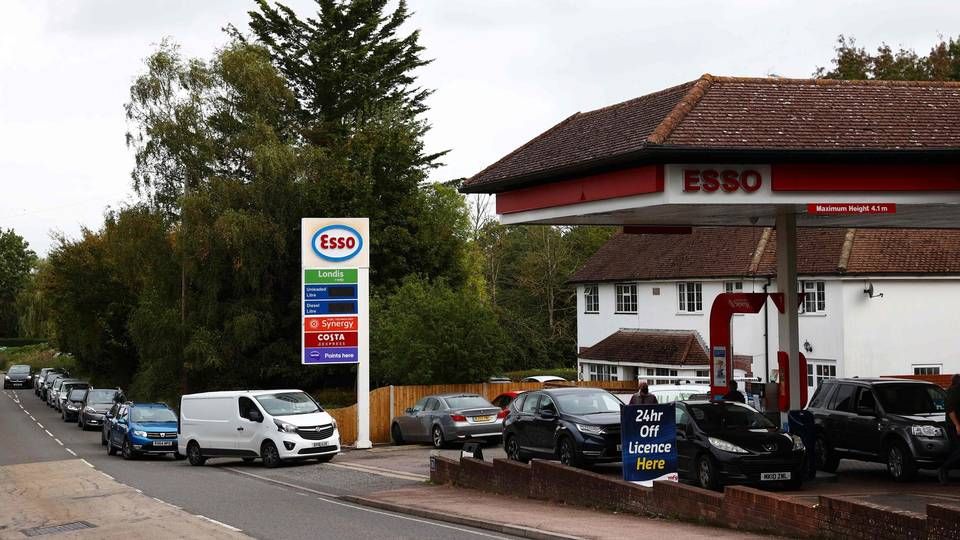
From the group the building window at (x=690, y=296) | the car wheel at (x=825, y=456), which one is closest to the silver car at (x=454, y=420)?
the car wheel at (x=825, y=456)

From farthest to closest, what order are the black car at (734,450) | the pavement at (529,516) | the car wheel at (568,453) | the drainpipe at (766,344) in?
the drainpipe at (766,344) → the car wheel at (568,453) → the black car at (734,450) → the pavement at (529,516)

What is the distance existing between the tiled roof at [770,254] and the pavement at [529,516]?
23911 mm

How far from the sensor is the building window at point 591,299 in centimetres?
5244

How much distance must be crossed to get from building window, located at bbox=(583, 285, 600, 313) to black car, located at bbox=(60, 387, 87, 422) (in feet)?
78.9

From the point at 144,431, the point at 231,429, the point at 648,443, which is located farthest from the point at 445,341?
the point at 648,443

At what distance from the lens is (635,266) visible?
49.8m

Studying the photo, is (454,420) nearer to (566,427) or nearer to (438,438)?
(438,438)

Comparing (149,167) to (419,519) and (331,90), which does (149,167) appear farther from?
(419,519)

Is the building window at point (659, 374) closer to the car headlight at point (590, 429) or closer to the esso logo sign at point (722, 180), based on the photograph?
the car headlight at point (590, 429)

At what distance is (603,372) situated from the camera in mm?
50438

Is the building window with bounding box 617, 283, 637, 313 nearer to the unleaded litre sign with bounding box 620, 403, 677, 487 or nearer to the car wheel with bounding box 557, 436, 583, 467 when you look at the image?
the car wheel with bounding box 557, 436, 583, 467

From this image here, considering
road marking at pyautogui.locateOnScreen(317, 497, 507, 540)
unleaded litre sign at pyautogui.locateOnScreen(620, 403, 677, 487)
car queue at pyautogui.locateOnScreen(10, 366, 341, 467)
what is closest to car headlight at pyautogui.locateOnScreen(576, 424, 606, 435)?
unleaded litre sign at pyautogui.locateOnScreen(620, 403, 677, 487)

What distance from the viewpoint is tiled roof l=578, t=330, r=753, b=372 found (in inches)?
1741

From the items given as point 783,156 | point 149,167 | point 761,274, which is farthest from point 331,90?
point 783,156
